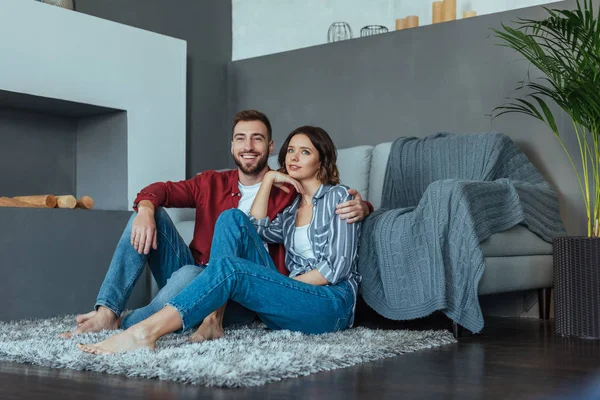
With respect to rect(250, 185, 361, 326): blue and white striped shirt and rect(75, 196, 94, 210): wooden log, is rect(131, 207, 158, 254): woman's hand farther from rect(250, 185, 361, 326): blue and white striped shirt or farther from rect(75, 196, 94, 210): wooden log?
rect(75, 196, 94, 210): wooden log

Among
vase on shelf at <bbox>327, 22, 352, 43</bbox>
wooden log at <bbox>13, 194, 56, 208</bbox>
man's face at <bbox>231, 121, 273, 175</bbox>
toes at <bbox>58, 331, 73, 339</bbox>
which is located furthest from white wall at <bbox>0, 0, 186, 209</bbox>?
toes at <bbox>58, 331, 73, 339</bbox>

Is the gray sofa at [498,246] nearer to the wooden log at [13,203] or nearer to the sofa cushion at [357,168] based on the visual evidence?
the sofa cushion at [357,168]

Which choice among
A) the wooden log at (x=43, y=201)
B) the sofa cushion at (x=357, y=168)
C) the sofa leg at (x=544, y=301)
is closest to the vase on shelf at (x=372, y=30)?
the sofa cushion at (x=357, y=168)

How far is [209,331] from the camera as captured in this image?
2453 mm

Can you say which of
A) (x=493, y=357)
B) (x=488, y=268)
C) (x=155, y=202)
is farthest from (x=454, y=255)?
(x=155, y=202)

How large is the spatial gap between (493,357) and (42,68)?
9.34 ft

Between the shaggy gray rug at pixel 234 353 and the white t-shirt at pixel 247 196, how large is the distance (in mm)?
478

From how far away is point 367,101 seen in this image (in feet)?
15.4

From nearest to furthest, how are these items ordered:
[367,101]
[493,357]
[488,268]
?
[493,357]
[488,268]
[367,101]

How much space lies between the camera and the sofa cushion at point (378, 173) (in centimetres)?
402

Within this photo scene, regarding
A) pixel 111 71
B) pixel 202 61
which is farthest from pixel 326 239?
pixel 202 61

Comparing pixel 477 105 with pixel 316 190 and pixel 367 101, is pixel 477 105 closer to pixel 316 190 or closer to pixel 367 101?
pixel 367 101

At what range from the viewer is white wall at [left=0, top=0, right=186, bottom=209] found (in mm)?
3912

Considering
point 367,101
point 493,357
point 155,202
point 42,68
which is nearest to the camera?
point 493,357
